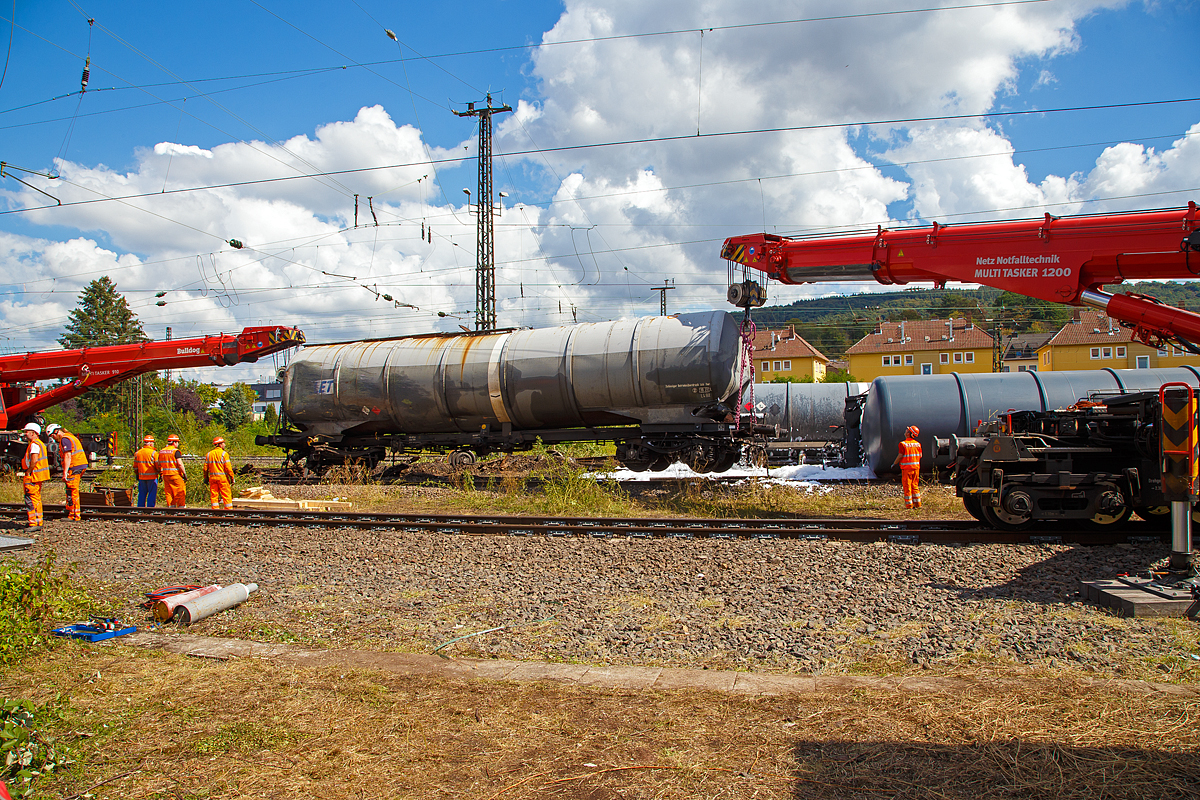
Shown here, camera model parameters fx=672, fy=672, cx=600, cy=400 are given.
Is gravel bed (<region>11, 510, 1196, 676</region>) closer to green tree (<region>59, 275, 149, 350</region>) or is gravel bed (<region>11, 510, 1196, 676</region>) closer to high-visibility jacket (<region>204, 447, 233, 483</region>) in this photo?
high-visibility jacket (<region>204, 447, 233, 483</region>)

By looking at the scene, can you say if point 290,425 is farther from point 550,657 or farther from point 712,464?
point 550,657

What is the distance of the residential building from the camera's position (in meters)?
65.5

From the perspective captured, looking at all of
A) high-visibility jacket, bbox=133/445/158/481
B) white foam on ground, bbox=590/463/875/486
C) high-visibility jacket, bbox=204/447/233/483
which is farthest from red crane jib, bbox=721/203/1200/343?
high-visibility jacket, bbox=133/445/158/481

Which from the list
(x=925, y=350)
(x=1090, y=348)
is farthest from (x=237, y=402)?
(x=1090, y=348)

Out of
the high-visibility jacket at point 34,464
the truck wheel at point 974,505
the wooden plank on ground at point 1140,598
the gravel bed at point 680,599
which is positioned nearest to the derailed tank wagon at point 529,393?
the truck wheel at point 974,505

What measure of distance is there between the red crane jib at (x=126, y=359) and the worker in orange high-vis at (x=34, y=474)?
6095 mm

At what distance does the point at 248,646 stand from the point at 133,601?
2.25 m

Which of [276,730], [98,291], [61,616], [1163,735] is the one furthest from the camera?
[98,291]

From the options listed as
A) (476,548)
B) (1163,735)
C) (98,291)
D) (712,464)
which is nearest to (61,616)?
(476,548)

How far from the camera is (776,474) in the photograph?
54.7 ft

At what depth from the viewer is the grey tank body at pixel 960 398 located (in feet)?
45.4

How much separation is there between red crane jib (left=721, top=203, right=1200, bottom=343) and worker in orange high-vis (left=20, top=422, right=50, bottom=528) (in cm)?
1294

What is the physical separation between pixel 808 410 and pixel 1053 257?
1306cm

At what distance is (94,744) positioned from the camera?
337 centimetres
